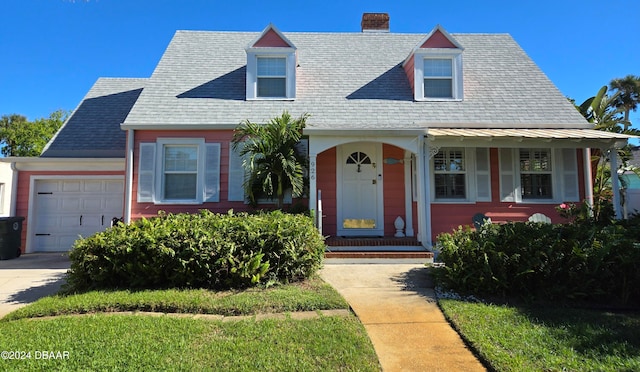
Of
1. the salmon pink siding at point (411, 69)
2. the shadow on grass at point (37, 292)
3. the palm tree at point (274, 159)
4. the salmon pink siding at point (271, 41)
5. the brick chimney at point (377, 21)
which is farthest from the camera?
the brick chimney at point (377, 21)

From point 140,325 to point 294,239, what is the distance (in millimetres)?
2413

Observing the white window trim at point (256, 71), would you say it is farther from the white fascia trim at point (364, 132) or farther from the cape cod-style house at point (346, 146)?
the white fascia trim at point (364, 132)

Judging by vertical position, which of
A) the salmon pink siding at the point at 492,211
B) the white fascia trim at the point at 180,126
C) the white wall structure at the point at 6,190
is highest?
the white fascia trim at the point at 180,126

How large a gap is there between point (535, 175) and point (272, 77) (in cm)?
754

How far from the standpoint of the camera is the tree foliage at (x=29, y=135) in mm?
25719

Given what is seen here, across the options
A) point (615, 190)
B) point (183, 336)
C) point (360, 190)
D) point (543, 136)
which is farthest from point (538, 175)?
point (183, 336)

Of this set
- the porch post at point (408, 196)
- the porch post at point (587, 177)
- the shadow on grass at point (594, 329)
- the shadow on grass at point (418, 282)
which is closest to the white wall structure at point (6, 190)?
the shadow on grass at point (418, 282)

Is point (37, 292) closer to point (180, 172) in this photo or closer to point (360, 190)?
point (180, 172)

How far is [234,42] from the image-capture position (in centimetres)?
1090

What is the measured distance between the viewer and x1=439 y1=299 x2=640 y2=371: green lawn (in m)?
2.82

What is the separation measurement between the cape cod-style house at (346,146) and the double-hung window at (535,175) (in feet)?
0.10

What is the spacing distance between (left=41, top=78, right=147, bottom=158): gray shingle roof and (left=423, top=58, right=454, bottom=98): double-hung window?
905cm

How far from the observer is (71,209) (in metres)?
9.30

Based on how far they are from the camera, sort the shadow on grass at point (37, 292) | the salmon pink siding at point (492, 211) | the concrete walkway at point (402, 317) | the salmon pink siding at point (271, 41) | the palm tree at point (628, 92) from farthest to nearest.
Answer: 1. the palm tree at point (628, 92)
2. the salmon pink siding at point (271, 41)
3. the salmon pink siding at point (492, 211)
4. the shadow on grass at point (37, 292)
5. the concrete walkway at point (402, 317)
